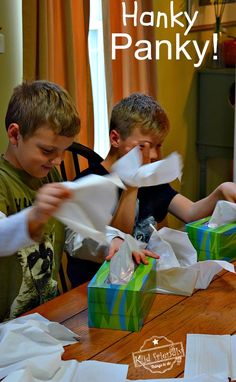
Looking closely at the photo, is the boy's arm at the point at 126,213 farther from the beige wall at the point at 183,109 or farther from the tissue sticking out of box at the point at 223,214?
the beige wall at the point at 183,109

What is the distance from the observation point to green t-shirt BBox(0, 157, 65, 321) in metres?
1.48

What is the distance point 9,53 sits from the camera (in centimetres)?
263

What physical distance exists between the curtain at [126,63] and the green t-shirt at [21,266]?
5.29 feet

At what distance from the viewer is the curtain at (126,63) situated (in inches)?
121

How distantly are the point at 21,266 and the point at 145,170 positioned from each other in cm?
40

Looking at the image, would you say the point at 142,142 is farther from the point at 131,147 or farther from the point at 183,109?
the point at 183,109

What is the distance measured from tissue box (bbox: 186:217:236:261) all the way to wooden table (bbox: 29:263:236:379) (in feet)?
0.40

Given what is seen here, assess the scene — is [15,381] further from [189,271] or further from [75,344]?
[189,271]

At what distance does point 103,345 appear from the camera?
122 centimetres

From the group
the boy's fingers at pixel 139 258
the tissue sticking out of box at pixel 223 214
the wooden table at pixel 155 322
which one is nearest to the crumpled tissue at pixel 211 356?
the wooden table at pixel 155 322

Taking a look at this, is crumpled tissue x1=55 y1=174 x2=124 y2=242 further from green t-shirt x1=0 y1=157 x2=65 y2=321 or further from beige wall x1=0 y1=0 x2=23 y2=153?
beige wall x1=0 y1=0 x2=23 y2=153

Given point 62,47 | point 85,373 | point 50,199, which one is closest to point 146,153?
point 50,199

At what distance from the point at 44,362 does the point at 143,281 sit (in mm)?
310

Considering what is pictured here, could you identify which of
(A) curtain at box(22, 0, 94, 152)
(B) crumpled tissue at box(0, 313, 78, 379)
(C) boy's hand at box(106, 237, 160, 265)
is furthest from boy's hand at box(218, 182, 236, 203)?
(A) curtain at box(22, 0, 94, 152)
